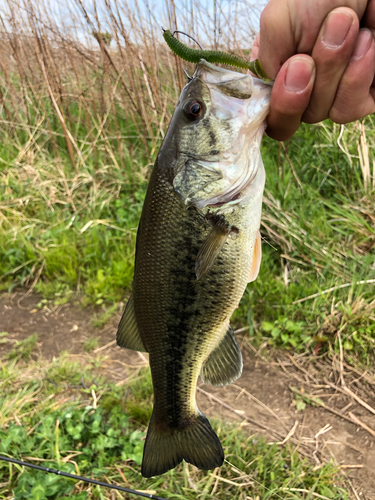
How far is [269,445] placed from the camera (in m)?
2.31

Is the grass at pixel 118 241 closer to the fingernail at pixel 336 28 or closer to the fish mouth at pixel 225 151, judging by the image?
the fish mouth at pixel 225 151

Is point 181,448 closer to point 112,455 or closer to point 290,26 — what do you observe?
point 112,455

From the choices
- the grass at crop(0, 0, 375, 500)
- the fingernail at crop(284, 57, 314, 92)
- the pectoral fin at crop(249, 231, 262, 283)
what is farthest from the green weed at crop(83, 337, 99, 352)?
the fingernail at crop(284, 57, 314, 92)

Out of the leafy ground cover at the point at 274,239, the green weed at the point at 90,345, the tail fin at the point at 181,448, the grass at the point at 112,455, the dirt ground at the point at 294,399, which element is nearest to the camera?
the tail fin at the point at 181,448

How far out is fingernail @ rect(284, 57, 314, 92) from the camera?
124cm

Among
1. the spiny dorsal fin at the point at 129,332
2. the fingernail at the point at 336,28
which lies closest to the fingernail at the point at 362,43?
the fingernail at the point at 336,28

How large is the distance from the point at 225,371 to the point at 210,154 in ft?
2.87

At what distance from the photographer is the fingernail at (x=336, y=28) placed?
1.18 meters

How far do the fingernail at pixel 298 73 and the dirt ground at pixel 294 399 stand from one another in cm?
211

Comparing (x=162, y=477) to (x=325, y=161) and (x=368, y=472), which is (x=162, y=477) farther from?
(x=325, y=161)

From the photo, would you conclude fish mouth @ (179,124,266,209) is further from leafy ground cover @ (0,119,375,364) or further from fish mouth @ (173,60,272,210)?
leafy ground cover @ (0,119,375,364)

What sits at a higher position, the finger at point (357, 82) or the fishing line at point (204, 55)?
the fishing line at point (204, 55)

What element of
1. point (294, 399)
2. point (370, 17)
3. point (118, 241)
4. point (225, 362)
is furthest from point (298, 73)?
point (118, 241)

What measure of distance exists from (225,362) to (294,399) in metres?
1.44
